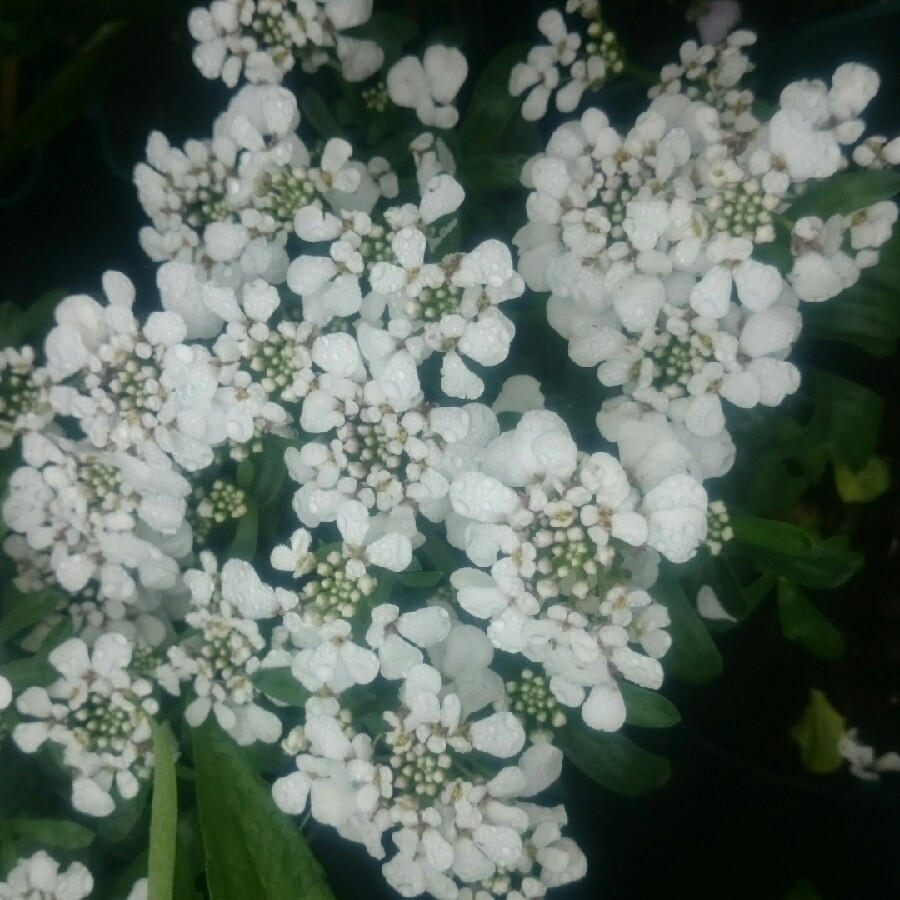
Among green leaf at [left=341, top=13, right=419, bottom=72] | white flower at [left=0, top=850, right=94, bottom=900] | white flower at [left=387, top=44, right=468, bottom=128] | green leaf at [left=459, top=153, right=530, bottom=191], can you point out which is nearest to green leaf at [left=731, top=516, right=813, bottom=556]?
green leaf at [left=459, top=153, right=530, bottom=191]

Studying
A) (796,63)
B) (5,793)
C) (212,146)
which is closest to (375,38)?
(212,146)

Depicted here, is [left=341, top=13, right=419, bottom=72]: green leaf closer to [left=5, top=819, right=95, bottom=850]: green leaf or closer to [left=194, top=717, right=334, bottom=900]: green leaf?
Answer: [left=194, top=717, right=334, bottom=900]: green leaf

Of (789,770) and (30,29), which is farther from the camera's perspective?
(789,770)

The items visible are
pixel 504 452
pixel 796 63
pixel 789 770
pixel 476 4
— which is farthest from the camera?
pixel 789 770

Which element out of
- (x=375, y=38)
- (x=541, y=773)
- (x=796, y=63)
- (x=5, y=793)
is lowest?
(x=5, y=793)

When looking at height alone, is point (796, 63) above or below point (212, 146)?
above

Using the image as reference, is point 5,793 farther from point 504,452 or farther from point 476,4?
point 476,4
